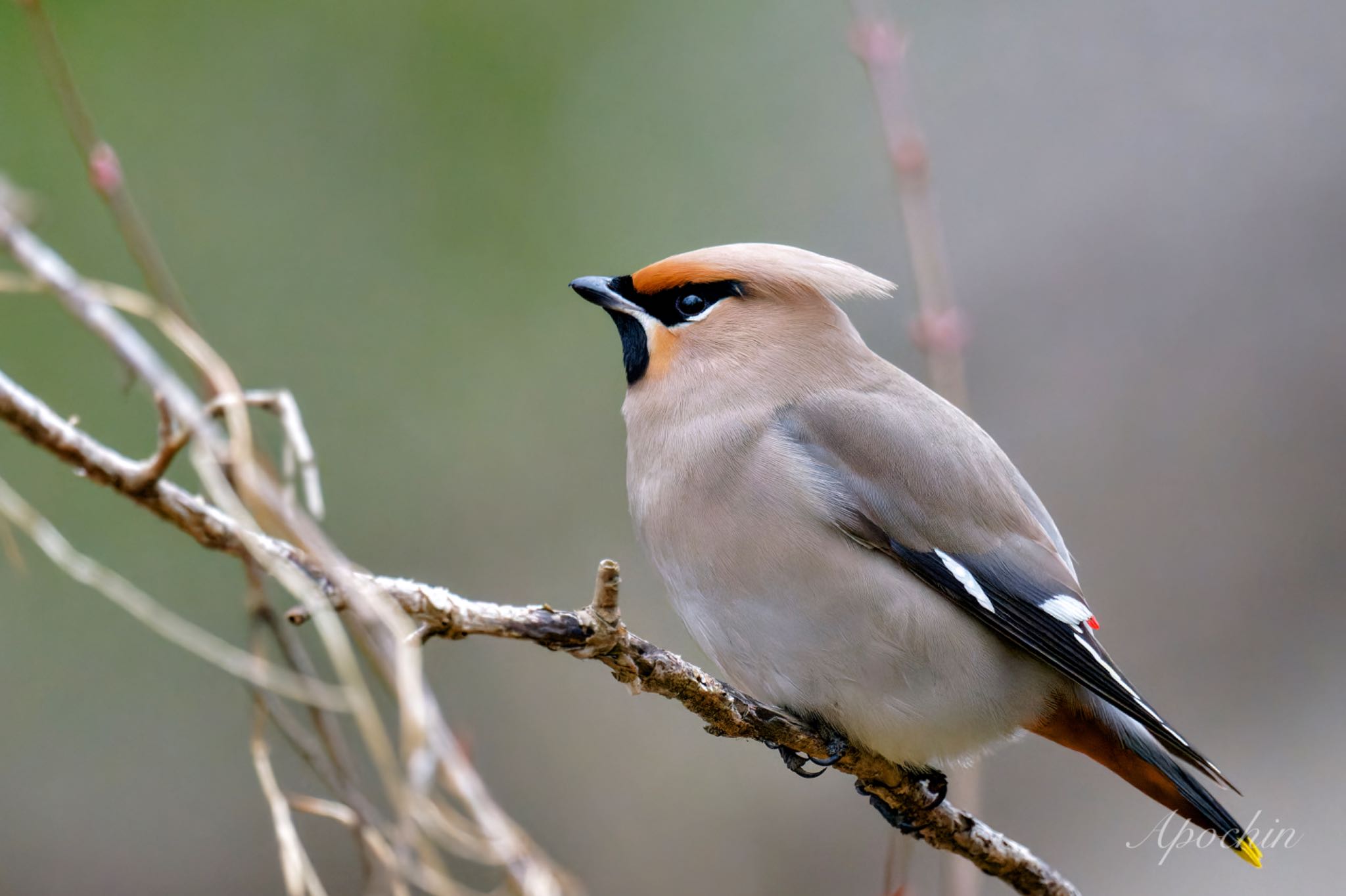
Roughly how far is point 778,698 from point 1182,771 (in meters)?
1.06

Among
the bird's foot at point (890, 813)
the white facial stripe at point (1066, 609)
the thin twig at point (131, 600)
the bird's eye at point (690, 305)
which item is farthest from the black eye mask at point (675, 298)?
the thin twig at point (131, 600)

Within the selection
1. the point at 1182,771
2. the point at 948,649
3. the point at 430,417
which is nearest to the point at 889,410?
the point at 948,649

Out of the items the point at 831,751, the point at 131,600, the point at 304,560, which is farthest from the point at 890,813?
the point at 131,600

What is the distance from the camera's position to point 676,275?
12.0ft

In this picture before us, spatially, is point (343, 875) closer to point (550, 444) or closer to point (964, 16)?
point (550, 444)

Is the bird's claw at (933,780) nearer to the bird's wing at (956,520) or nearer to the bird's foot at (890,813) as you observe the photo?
the bird's foot at (890,813)

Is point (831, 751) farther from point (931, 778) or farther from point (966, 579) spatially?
point (966, 579)

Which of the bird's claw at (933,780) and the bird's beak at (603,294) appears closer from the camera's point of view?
the bird's claw at (933,780)

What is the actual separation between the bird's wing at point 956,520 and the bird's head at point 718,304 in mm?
264

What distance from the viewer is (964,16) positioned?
7332 mm

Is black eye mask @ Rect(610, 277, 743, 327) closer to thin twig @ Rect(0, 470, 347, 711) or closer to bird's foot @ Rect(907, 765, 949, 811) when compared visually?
bird's foot @ Rect(907, 765, 949, 811)

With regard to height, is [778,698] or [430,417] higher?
[430,417]

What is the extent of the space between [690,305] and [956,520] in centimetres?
94

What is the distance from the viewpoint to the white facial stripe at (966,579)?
329 centimetres
